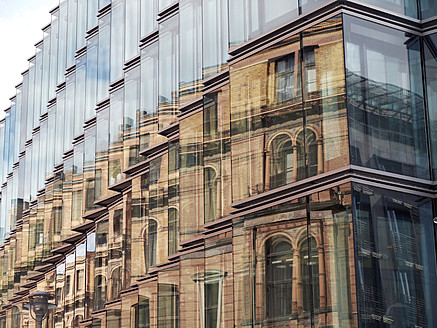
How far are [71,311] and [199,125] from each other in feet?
47.9

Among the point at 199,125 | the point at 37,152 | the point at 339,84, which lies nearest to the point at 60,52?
the point at 37,152

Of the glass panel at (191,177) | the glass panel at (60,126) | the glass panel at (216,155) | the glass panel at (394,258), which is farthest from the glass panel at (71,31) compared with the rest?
the glass panel at (394,258)

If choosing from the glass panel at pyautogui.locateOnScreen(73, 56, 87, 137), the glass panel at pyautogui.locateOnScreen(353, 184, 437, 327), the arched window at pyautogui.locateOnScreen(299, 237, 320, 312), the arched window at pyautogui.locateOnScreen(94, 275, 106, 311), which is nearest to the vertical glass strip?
the glass panel at pyautogui.locateOnScreen(73, 56, 87, 137)

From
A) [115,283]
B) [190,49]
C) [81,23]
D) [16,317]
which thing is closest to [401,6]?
[190,49]

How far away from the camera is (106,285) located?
33.5 m

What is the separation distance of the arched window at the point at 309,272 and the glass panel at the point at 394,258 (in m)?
1.08

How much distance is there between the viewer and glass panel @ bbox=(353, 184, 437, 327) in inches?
709

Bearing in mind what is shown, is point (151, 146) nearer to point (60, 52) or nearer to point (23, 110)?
point (60, 52)

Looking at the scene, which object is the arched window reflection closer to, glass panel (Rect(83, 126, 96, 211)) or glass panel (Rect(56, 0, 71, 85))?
glass panel (Rect(83, 126, 96, 211))

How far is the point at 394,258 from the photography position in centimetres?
1853

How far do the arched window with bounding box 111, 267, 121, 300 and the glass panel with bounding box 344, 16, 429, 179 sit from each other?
49.9 ft

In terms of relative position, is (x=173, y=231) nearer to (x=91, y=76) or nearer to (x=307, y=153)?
(x=307, y=153)

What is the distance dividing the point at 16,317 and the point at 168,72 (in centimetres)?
2465

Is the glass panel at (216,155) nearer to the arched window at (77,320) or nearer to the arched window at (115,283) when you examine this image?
the arched window at (115,283)
